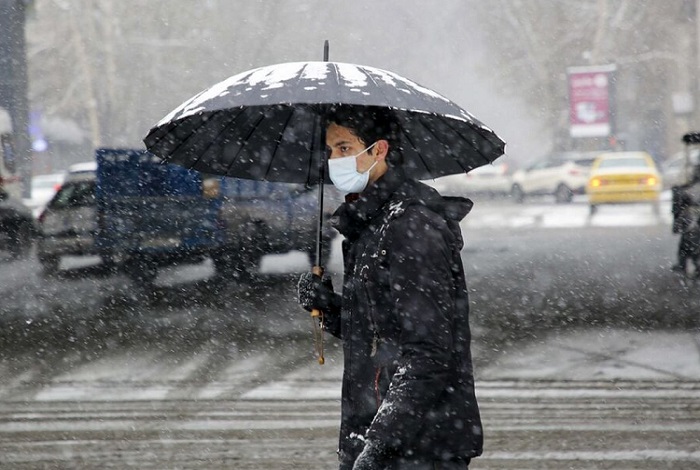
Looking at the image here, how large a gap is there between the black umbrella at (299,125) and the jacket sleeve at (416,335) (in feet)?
1.88

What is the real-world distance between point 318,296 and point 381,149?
545 mm

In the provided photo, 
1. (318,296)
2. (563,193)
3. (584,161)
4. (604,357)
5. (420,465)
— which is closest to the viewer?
(420,465)

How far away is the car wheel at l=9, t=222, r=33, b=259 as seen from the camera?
2012 centimetres

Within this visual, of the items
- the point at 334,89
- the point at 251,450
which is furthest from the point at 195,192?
the point at 334,89

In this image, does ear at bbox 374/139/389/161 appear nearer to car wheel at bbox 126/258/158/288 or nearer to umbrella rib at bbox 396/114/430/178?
umbrella rib at bbox 396/114/430/178

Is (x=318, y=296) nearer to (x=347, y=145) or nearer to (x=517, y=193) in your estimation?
(x=347, y=145)

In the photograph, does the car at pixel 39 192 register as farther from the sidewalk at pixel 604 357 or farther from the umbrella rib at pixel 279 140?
the umbrella rib at pixel 279 140

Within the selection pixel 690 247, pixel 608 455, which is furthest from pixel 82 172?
pixel 608 455

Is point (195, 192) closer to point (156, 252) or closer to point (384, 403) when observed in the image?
point (156, 252)

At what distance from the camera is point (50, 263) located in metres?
15.9

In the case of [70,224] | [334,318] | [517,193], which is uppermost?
[334,318]

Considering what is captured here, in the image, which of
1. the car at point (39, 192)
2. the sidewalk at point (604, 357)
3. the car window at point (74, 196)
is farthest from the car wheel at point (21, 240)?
the sidewalk at point (604, 357)

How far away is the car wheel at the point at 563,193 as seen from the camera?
32.5 metres

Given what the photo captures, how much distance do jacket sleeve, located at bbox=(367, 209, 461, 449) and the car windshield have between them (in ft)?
80.7
